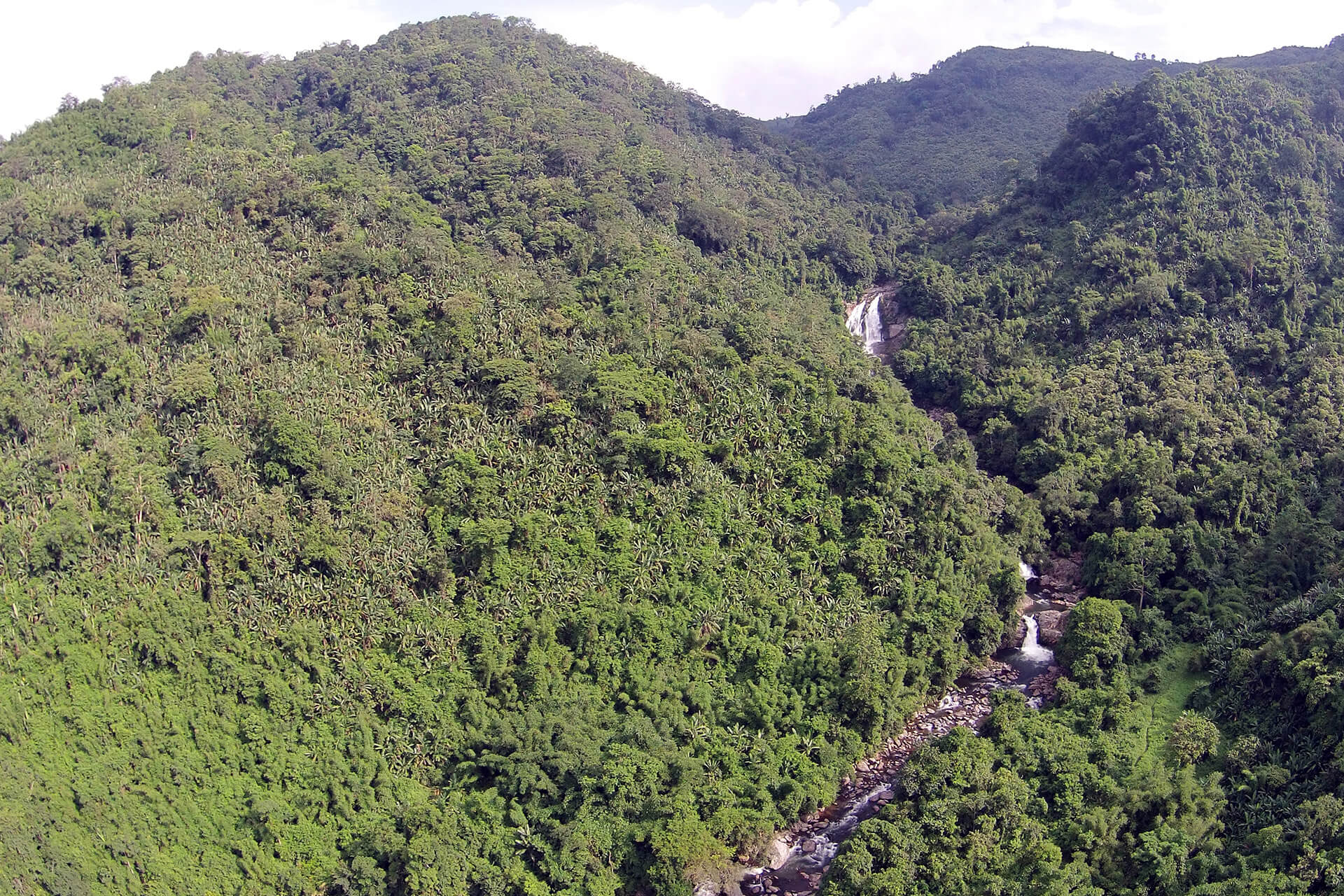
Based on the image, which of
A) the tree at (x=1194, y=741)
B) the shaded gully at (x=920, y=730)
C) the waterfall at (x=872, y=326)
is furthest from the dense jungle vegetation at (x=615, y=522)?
the waterfall at (x=872, y=326)

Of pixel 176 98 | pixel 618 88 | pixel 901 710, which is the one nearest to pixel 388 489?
pixel 901 710

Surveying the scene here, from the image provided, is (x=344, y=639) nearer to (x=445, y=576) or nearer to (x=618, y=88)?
(x=445, y=576)

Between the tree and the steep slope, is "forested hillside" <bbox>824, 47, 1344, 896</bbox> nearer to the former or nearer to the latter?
the tree

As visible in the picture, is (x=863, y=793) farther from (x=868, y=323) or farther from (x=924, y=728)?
(x=868, y=323)

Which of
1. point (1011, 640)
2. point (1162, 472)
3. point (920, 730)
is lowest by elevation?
point (920, 730)

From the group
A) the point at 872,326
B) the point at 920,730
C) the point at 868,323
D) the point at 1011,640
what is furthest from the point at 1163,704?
the point at 868,323
